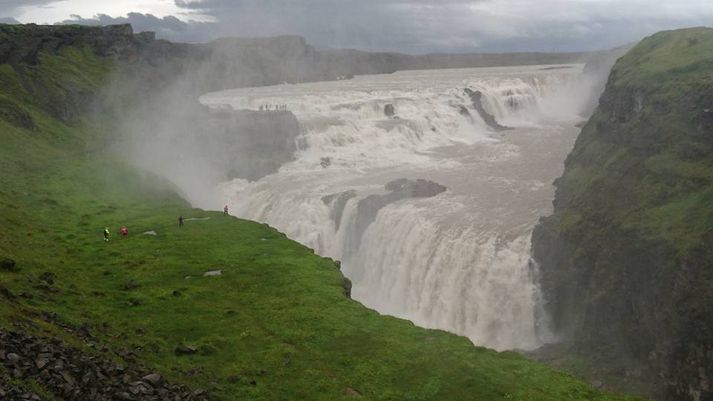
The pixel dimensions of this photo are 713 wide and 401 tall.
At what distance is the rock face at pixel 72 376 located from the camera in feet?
45.7

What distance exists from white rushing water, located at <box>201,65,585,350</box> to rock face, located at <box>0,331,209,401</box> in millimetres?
22656

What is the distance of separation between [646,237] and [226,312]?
19.7 metres

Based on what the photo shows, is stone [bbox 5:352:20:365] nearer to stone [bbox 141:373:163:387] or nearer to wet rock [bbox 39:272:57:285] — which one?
stone [bbox 141:373:163:387]

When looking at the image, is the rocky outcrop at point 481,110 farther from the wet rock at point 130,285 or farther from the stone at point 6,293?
the stone at point 6,293

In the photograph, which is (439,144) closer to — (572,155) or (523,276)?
(572,155)

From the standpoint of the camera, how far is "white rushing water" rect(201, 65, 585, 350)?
3719cm

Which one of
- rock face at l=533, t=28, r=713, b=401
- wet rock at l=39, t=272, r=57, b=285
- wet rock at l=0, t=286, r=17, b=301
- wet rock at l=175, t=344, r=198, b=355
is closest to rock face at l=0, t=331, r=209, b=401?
wet rock at l=175, t=344, r=198, b=355

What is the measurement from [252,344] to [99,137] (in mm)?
51293

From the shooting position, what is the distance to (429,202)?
47.5m

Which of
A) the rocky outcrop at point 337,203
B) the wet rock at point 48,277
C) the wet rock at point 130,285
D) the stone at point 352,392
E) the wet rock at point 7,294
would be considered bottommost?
the rocky outcrop at point 337,203

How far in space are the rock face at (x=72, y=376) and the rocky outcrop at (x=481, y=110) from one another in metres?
72.9

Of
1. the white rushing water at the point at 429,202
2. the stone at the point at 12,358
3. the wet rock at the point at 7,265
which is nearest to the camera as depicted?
the stone at the point at 12,358

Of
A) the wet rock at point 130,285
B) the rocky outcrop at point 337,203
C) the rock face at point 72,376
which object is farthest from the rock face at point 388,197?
the rock face at point 72,376

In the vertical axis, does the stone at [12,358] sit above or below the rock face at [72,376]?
above
